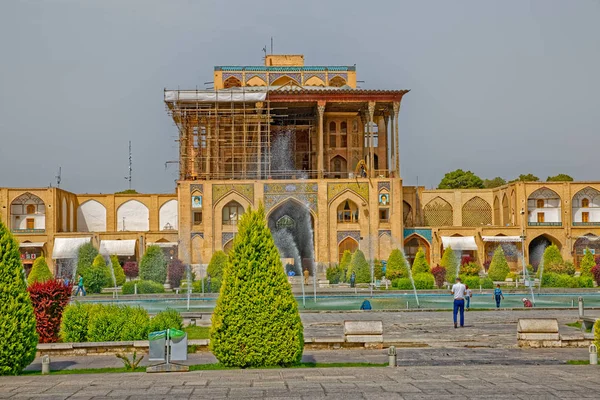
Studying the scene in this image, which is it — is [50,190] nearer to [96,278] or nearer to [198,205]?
[198,205]

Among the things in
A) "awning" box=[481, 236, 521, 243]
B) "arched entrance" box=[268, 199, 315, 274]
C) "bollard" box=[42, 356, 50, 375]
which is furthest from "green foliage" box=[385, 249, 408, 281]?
"bollard" box=[42, 356, 50, 375]

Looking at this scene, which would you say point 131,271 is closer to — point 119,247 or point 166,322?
point 119,247

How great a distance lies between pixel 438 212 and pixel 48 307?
31.3 metres

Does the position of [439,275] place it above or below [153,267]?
below

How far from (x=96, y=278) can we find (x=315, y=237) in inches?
514

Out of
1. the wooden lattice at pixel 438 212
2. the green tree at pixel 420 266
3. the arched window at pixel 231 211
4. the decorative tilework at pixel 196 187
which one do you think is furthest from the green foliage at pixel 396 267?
the wooden lattice at pixel 438 212

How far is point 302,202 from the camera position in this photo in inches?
1432

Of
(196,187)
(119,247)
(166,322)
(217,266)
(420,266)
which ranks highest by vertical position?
(196,187)

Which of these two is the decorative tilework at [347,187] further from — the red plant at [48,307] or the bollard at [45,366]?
the bollard at [45,366]

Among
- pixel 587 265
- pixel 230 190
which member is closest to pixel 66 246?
Result: pixel 230 190

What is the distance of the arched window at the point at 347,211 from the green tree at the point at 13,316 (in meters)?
27.9

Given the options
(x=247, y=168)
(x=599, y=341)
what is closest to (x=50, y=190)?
(x=247, y=168)

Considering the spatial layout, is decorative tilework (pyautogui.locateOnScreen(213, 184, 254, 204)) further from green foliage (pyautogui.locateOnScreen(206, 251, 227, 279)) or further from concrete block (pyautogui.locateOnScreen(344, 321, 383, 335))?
concrete block (pyautogui.locateOnScreen(344, 321, 383, 335))

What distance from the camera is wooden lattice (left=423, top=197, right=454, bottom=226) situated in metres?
41.4
